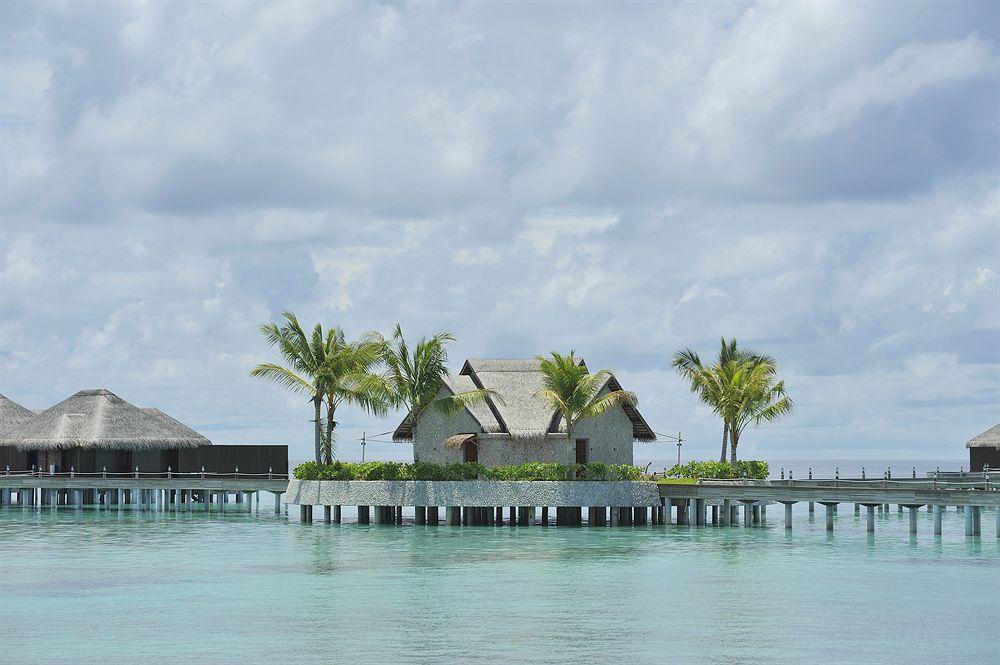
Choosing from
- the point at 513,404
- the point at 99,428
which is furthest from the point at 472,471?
the point at 99,428

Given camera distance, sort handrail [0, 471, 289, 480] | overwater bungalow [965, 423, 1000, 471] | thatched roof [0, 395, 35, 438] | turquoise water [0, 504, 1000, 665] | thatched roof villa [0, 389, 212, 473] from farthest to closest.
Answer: thatched roof [0, 395, 35, 438] < overwater bungalow [965, 423, 1000, 471] < thatched roof villa [0, 389, 212, 473] < handrail [0, 471, 289, 480] < turquoise water [0, 504, 1000, 665]

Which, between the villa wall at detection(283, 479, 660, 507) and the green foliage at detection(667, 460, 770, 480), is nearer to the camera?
the villa wall at detection(283, 479, 660, 507)

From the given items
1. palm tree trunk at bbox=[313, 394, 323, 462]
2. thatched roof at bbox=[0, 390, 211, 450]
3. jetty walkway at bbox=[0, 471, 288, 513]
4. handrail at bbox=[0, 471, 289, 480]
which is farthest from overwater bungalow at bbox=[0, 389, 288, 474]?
palm tree trunk at bbox=[313, 394, 323, 462]

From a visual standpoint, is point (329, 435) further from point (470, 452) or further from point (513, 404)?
point (513, 404)

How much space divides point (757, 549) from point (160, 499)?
3189cm

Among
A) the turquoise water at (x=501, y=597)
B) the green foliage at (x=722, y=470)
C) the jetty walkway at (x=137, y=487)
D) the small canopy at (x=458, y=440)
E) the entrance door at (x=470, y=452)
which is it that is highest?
the small canopy at (x=458, y=440)

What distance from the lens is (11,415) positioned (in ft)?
233

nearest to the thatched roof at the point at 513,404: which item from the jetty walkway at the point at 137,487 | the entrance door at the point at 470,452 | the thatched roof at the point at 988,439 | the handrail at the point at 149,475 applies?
the entrance door at the point at 470,452

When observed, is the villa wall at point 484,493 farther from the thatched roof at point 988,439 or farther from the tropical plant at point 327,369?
the thatched roof at point 988,439

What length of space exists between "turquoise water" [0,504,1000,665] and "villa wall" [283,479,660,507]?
1101 millimetres

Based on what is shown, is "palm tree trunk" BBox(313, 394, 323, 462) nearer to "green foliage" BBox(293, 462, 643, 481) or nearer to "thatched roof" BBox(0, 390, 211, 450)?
"green foliage" BBox(293, 462, 643, 481)

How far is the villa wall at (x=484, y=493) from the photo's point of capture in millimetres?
48531

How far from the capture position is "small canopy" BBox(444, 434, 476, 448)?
168 feet

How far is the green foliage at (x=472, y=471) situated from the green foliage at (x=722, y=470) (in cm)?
350
